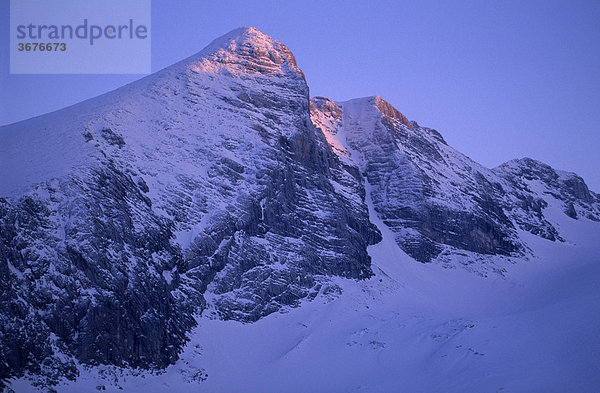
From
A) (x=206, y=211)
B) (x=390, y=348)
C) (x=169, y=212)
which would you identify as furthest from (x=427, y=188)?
(x=169, y=212)

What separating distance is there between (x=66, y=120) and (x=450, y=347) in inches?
1927

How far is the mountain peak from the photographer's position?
95250 mm

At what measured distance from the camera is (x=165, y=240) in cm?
6353

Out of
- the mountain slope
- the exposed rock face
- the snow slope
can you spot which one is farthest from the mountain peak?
the snow slope

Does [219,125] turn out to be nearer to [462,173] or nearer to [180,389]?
[180,389]

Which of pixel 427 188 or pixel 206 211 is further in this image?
pixel 427 188

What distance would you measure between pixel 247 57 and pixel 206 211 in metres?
36.7

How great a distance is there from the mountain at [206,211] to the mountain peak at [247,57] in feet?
1.13

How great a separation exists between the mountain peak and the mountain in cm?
34

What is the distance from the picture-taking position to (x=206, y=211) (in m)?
69.6

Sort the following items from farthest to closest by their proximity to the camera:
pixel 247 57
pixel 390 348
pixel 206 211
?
pixel 247 57, pixel 206 211, pixel 390 348

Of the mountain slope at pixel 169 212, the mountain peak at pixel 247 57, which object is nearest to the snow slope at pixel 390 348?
the mountain slope at pixel 169 212

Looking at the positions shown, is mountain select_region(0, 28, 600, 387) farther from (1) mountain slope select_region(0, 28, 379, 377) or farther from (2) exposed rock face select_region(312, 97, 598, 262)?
(2) exposed rock face select_region(312, 97, 598, 262)

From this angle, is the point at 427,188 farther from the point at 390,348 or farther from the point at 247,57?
the point at 390,348
